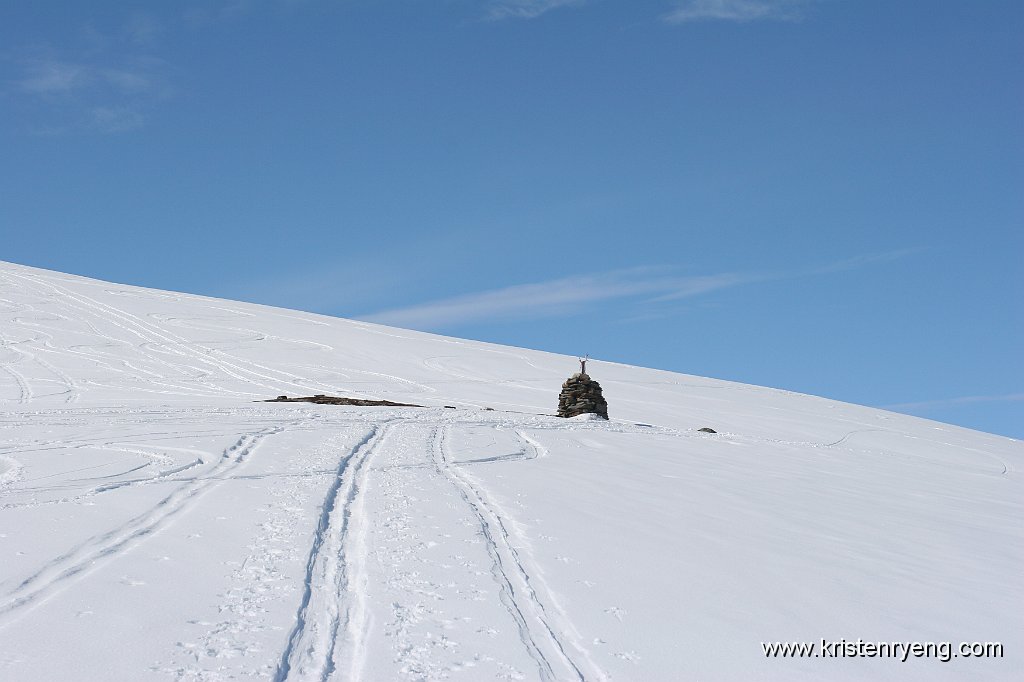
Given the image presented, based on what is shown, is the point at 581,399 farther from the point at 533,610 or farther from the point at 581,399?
the point at 533,610

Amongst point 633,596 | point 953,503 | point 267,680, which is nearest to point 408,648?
point 267,680

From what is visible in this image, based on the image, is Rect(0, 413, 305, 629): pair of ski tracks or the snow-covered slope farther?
Rect(0, 413, 305, 629): pair of ski tracks

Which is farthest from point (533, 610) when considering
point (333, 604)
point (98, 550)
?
point (98, 550)

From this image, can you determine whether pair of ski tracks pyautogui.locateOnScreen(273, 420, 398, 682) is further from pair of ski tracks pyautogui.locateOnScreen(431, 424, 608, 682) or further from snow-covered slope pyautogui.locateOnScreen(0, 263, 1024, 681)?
pair of ski tracks pyautogui.locateOnScreen(431, 424, 608, 682)

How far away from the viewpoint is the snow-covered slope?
5.15m

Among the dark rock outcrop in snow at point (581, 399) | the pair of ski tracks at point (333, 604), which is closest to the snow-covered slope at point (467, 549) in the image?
the pair of ski tracks at point (333, 604)

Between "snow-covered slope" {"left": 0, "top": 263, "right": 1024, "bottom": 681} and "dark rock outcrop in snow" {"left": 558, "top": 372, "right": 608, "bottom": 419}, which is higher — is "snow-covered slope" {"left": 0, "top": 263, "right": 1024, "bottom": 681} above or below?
below

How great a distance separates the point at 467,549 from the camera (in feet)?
24.4

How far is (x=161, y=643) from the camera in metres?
4.98

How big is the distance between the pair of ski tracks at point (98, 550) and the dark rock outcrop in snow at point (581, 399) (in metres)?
12.7

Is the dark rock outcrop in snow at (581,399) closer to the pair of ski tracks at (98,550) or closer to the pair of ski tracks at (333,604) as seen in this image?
the pair of ski tracks at (98,550)

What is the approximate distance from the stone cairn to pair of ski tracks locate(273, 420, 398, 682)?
44.6 feet

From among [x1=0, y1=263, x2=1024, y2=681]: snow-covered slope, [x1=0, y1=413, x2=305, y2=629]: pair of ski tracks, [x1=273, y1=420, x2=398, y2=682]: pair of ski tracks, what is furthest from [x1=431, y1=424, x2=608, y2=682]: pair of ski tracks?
[x1=0, y1=413, x2=305, y2=629]: pair of ski tracks

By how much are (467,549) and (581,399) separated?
15318 millimetres
